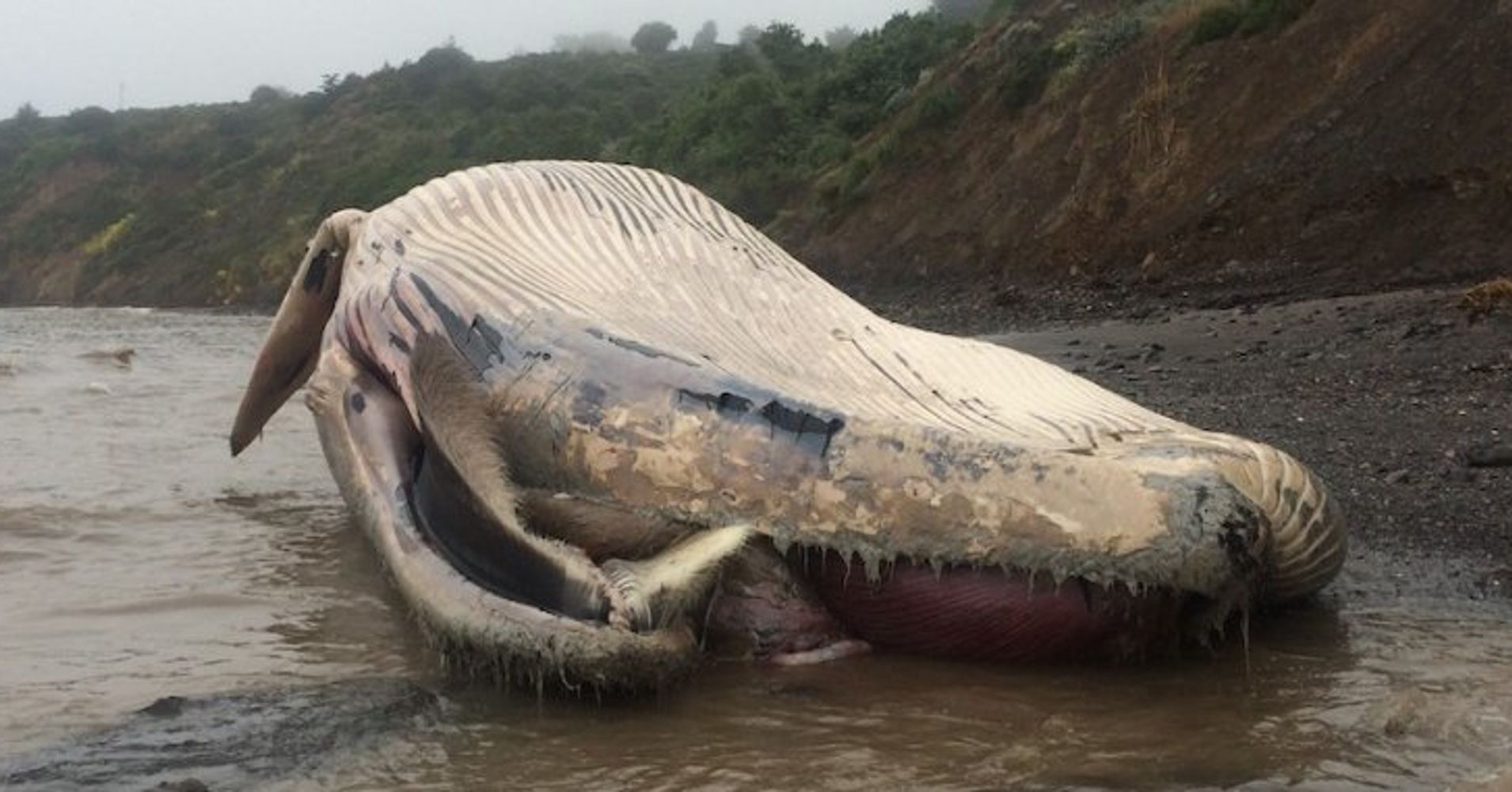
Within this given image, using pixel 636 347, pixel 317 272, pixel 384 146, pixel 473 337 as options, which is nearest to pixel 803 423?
pixel 636 347

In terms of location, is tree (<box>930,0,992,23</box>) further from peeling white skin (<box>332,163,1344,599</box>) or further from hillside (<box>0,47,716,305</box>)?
peeling white skin (<box>332,163,1344,599</box>)

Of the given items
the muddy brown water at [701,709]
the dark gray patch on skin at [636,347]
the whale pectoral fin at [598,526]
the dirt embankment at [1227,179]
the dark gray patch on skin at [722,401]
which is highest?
the dirt embankment at [1227,179]

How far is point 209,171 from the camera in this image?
228 ft

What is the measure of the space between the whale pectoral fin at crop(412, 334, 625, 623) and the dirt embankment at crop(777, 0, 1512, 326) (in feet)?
31.7

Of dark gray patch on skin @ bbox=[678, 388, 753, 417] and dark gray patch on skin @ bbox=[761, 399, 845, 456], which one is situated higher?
dark gray patch on skin @ bbox=[678, 388, 753, 417]

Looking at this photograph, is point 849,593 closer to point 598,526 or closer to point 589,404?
point 598,526

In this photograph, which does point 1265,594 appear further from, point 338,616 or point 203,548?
point 203,548

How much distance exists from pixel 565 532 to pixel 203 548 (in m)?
2.33

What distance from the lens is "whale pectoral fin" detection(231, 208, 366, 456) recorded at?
17.5 ft

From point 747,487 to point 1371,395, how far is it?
488 centimetres

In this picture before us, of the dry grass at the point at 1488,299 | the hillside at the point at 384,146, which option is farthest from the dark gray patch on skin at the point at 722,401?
the hillside at the point at 384,146

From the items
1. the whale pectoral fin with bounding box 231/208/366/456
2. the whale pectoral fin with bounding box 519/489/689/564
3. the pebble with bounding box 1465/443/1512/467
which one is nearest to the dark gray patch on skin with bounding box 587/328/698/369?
the whale pectoral fin with bounding box 519/489/689/564

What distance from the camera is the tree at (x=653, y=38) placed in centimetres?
9781

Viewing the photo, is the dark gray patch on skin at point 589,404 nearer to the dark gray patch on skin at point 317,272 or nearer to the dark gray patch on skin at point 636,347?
the dark gray patch on skin at point 636,347
